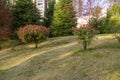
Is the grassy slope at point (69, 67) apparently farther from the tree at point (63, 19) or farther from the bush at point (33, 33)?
the tree at point (63, 19)

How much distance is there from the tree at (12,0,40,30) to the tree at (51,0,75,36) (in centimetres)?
258

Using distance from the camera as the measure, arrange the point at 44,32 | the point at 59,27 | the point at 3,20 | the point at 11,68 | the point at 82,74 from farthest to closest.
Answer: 1. the point at 59,27
2. the point at 3,20
3. the point at 44,32
4. the point at 11,68
5. the point at 82,74

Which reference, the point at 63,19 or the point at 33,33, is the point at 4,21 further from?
the point at 63,19

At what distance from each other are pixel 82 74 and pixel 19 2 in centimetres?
1966

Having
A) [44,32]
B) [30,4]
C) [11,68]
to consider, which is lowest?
[11,68]

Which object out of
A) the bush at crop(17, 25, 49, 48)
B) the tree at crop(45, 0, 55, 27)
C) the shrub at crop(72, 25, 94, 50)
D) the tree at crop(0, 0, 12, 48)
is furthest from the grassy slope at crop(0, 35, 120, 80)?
the tree at crop(45, 0, 55, 27)

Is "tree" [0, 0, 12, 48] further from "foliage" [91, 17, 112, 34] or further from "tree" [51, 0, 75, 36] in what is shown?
"foliage" [91, 17, 112, 34]

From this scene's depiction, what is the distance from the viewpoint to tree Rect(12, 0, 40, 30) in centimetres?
2930

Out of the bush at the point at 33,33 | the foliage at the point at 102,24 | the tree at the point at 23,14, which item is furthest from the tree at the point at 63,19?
the bush at the point at 33,33

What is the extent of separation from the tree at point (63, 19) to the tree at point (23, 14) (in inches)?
102

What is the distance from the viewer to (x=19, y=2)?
97.9 ft

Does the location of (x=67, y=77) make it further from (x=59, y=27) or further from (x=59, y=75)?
(x=59, y=27)

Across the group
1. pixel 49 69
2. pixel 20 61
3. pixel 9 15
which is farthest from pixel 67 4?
pixel 49 69

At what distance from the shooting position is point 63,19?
32031 millimetres
